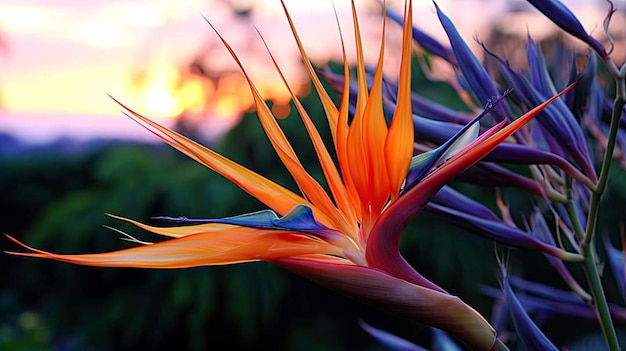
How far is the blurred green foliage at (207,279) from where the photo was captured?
218 cm

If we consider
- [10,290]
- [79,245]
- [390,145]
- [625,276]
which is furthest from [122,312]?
[390,145]

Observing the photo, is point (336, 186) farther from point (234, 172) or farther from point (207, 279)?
point (207, 279)

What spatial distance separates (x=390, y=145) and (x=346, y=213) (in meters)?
0.06

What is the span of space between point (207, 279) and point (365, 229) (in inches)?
74.6

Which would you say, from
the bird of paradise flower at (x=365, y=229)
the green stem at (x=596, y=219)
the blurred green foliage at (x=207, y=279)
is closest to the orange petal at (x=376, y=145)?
the bird of paradise flower at (x=365, y=229)

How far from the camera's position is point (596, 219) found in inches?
16.6

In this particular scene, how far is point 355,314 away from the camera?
234 cm

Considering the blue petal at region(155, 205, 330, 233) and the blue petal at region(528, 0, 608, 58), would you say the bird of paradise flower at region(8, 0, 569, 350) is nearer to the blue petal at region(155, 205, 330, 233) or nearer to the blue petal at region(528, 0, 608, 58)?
the blue petal at region(155, 205, 330, 233)

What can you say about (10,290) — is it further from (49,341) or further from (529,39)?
(529,39)

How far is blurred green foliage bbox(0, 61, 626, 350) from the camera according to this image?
218 centimetres

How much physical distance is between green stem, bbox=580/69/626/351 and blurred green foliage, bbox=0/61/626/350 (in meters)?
1.67

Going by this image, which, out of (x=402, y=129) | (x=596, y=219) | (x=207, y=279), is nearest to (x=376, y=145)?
(x=402, y=129)

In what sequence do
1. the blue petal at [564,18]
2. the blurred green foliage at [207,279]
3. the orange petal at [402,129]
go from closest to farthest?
the orange petal at [402,129] < the blue petal at [564,18] < the blurred green foliage at [207,279]

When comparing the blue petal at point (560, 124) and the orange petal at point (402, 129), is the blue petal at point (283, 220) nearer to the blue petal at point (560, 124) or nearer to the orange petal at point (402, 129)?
the orange petal at point (402, 129)
